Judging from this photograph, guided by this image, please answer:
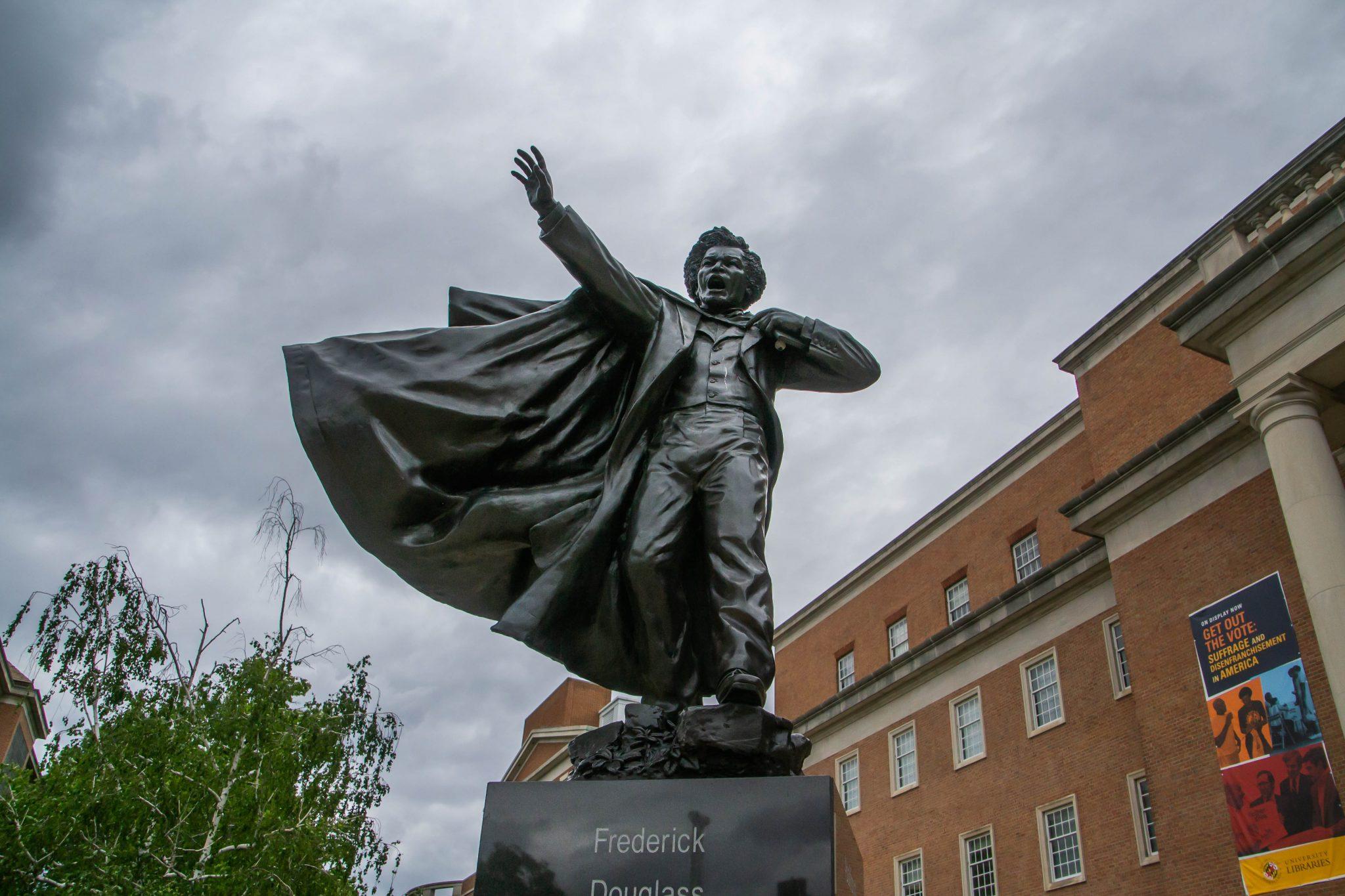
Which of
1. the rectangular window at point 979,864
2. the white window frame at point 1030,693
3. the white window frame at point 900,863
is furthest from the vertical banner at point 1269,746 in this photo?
the white window frame at point 900,863

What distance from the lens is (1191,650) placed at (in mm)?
22531

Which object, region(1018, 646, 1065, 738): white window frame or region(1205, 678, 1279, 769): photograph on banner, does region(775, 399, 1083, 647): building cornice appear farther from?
region(1205, 678, 1279, 769): photograph on banner

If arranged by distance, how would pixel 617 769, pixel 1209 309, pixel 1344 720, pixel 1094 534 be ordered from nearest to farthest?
pixel 617 769 → pixel 1344 720 → pixel 1209 309 → pixel 1094 534

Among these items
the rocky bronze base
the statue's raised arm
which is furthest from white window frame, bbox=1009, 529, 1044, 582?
the rocky bronze base

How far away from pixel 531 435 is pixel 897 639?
120ft

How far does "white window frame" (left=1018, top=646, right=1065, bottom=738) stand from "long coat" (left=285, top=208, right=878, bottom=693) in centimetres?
2626

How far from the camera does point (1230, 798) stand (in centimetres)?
1992

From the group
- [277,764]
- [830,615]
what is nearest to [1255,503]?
[277,764]

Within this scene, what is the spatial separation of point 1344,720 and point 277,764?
55.8 feet

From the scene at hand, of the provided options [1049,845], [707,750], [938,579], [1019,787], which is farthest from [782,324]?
[938,579]

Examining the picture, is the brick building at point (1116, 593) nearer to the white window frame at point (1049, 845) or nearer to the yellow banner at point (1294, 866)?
the white window frame at point (1049, 845)

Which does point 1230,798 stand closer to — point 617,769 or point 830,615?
point 617,769

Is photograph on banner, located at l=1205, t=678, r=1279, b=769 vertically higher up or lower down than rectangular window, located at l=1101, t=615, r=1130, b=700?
lower down

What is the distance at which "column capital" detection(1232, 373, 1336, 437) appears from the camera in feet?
62.3
